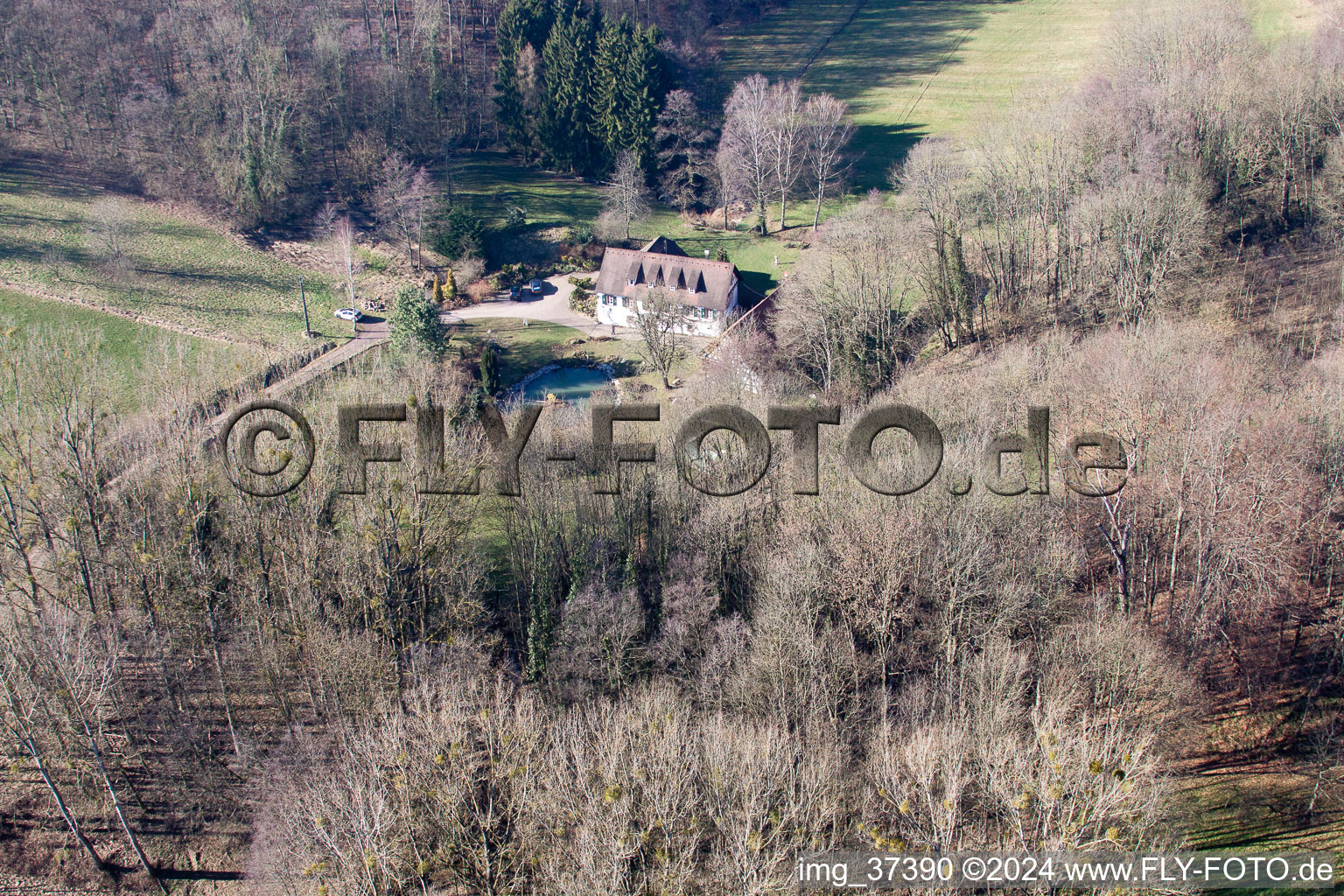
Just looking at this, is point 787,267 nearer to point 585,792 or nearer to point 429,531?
point 429,531

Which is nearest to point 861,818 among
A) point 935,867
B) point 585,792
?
point 935,867

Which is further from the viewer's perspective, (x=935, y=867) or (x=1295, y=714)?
(x=1295, y=714)

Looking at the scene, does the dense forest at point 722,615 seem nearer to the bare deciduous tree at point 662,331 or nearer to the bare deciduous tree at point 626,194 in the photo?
the bare deciduous tree at point 662,331

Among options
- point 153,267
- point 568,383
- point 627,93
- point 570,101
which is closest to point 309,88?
point 570,101

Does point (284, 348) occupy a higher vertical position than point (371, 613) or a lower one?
higher

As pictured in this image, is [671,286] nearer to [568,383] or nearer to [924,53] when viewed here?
[568,383]
